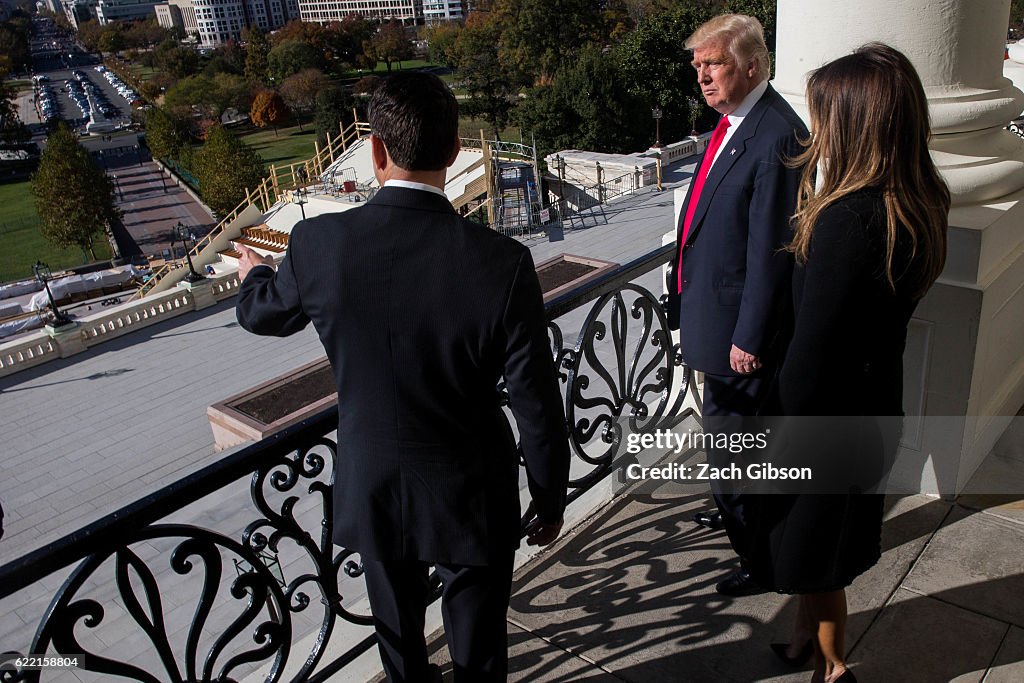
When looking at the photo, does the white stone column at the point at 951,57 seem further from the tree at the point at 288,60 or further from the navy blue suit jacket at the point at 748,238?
the tree at the point at 288,60

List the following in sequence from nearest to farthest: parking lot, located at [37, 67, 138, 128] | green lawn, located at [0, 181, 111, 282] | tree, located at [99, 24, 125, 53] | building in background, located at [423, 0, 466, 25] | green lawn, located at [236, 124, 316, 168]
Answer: green lawn, located at [0, 181, 111, 282]
green lawn, located at [236, 124, 316, 168]
parking lot, located at [37, 67, 138, 128]
tree, located at [99, 24, 125, 53]
building in background, located at [423, 0, 466, 25]

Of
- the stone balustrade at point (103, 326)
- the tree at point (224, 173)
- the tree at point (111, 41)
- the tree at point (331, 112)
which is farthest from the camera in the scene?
the tree at point (111, 41)

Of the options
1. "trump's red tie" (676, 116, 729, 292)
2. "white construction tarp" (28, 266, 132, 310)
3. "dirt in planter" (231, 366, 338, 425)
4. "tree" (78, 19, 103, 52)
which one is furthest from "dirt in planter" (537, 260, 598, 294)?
"tree" (78, 19, 103, 52)

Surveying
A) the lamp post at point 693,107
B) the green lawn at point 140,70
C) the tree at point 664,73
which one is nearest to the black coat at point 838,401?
the lamp post at point 693,107

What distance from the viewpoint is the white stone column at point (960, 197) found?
9.93 feet

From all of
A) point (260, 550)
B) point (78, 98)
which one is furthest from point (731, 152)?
point (78, 98)

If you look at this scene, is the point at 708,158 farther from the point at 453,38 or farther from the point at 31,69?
the point at 31,69

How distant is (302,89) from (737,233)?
84546mm

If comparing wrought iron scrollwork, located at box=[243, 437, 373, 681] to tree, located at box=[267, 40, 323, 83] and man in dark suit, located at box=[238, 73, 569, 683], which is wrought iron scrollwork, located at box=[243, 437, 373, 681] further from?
tree, located at box=[267, 40, 323, 83]

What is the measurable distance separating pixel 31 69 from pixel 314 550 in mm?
185310

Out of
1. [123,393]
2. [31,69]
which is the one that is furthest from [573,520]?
[31,69]

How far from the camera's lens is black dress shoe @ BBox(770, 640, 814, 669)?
2508mm

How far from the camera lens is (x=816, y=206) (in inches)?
78.7

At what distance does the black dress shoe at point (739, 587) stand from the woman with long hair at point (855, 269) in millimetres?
659
